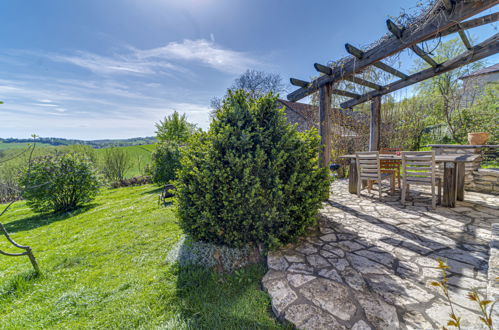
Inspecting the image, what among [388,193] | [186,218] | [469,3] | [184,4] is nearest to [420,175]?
[388,193]

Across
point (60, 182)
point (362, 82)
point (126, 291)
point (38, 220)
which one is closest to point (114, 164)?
point (60, 182)

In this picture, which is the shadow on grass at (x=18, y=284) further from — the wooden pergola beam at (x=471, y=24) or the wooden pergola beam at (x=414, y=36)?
the wooden pergola beam at (x=471, y=24)

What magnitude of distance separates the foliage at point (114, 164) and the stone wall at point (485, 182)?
15.8 metres

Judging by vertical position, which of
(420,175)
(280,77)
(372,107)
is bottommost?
(420,175)

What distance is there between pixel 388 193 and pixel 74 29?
8.29 m

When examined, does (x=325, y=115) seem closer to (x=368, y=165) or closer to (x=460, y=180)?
(x=368, y=165)

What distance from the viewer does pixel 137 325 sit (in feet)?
5.15

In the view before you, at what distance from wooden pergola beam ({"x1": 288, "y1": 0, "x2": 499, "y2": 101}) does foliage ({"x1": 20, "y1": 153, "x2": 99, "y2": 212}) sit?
8005mm

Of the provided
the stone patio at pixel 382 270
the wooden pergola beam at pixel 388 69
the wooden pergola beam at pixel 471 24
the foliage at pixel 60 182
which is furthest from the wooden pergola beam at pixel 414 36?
the foliage at pixel 60 182

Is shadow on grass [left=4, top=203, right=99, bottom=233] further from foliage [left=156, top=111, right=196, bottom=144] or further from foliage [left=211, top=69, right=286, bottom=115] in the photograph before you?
foliage [left=211, top=69, right=286, bottom=115]

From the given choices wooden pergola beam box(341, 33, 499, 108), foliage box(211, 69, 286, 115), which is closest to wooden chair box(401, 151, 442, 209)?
wooden pergola beam box(341, 33, 499, 108)

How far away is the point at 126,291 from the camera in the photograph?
1.98 m

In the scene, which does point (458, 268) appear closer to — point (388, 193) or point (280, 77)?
point (388, 193)

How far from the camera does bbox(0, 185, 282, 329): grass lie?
1606mm
